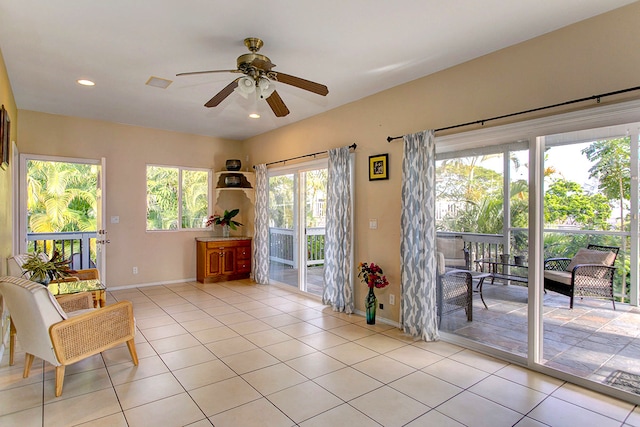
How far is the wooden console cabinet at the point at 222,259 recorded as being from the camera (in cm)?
640

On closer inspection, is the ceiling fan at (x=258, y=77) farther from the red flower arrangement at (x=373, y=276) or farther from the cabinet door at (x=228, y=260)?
the cabinet door at (x=228, y=260)

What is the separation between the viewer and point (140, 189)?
6094 millimetres

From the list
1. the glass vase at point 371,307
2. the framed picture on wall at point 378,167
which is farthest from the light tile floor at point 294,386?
the framed picture on wall at point 378,167

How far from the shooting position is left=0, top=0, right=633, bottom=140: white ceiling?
248 cm

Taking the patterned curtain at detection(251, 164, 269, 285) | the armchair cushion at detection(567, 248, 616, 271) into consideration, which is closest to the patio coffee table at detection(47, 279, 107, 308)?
the patterned curtain at detection(251, 164, 269, 285)

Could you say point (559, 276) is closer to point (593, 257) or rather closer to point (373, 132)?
point (593, 257)

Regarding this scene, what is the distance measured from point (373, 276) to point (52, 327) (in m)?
3.03

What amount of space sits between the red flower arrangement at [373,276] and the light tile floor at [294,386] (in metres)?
0.51

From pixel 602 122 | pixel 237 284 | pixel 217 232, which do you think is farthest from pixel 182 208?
pixel 602 122

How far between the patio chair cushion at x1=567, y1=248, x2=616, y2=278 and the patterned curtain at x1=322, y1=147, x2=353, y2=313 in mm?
2406

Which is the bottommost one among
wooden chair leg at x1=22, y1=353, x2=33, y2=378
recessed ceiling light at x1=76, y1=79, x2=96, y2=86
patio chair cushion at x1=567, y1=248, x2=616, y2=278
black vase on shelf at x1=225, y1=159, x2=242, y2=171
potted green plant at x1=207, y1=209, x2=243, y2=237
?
wooden chair leg at x1=22, y1=353, x2=33, y2=378

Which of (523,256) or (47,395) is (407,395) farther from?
(47,395)

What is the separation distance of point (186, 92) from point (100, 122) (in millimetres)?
2393

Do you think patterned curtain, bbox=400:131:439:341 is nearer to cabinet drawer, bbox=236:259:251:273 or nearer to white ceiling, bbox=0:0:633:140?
white ceiling, bbox=0:0:633:140
